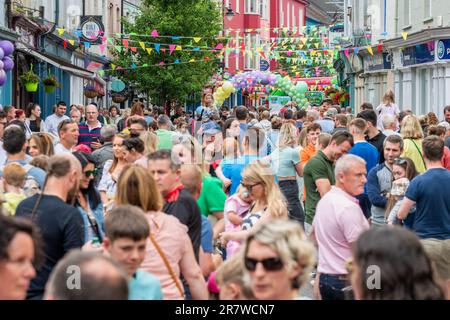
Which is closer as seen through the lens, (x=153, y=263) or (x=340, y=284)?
(x=153, y=263)

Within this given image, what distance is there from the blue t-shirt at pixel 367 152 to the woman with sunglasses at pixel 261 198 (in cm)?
418

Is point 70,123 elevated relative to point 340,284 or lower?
elevated

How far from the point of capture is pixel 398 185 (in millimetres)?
10828

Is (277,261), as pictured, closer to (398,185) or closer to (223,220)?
(223,220)

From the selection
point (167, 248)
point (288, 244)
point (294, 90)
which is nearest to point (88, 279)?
point (288, 244)

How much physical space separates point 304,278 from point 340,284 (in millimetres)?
3105

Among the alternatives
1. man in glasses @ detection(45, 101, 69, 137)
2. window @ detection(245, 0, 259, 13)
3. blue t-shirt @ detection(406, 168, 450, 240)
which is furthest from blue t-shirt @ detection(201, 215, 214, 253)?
window @ detection(245, 0, 259, 13)

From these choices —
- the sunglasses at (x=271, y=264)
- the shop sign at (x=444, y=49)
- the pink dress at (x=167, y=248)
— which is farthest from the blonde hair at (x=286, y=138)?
the shop sign at (x=444, y=49)

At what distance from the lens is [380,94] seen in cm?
3938

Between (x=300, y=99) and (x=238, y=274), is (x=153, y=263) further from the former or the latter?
(x=300, y=99)

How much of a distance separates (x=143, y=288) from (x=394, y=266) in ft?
6.02

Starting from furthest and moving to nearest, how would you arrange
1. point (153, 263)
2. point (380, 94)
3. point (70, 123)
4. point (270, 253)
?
point (380, 94)
point (70, 123)
point (153, 263)
point (270, 253)

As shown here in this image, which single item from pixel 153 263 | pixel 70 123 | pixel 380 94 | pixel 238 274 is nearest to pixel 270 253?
pixel 238 274

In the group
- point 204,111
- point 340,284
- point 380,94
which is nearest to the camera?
point 340,284
